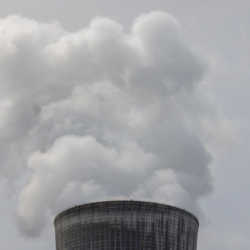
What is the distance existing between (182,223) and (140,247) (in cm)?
529

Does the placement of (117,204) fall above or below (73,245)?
above

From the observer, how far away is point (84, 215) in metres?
61.6

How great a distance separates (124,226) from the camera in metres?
60.8

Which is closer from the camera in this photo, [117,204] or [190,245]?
[117,204]

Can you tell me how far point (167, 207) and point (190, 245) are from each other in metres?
6.21

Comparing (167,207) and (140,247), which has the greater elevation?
(167,207)

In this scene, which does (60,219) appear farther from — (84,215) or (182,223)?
(182,223)

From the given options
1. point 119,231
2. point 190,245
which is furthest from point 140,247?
point 190,245

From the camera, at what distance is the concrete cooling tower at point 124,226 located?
60.8 meters

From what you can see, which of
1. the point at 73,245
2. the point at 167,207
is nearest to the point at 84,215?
the point at 73,245

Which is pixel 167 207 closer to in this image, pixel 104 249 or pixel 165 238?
pixel 165 238

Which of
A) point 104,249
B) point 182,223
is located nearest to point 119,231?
point 104,249

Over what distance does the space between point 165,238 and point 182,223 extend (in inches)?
96.4

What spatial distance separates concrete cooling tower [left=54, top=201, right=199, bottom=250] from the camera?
6084cm
